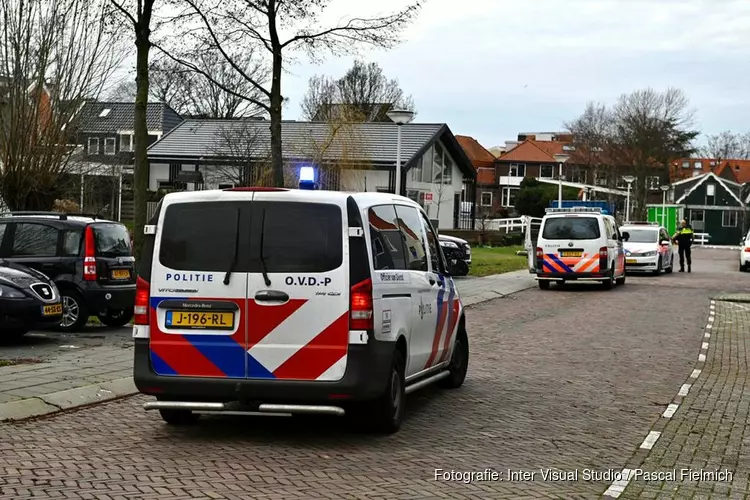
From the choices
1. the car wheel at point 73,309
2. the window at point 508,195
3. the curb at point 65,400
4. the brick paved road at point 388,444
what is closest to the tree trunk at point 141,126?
the car wheel at point 73,309

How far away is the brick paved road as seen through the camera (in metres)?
6.52

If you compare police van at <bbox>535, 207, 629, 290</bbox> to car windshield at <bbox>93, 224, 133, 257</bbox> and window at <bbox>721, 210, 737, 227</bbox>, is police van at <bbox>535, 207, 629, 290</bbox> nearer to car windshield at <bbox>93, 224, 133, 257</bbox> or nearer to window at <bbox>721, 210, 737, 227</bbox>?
car windshield at <bbox>93, 224, 133, 257</bbox>

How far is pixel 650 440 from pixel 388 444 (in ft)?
6.99

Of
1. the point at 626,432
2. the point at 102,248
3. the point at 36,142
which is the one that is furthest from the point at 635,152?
the point at 626,432

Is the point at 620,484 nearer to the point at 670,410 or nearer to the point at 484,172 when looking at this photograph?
the point at 670,410

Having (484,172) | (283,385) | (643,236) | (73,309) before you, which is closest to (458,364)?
(283,385)

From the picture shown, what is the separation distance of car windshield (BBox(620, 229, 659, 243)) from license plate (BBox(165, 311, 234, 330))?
1092 inches

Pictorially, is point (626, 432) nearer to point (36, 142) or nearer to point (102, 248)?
point (102, 248)

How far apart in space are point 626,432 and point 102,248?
903 cm

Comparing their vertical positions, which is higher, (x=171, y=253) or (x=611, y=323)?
(x=171, y=253)

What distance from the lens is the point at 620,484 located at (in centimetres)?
680

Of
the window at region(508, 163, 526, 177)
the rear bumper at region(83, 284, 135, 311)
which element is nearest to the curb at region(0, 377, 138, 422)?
the rear bumper at region(83, 284, 135, 311)

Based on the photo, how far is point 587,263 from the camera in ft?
87.3

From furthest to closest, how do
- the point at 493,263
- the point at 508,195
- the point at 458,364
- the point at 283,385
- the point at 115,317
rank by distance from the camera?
the point at 508,195, the point at 493,263, the point at 115,317, the point at 458,364, the point at 283,385
